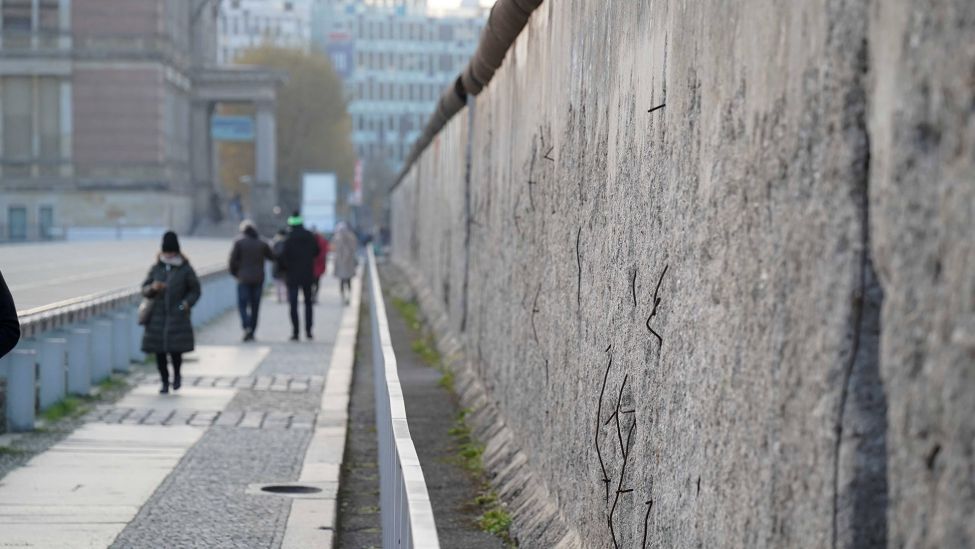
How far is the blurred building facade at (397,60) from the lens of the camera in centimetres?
16988

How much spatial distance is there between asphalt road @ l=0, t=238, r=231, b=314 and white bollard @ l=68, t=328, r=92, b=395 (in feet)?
10.5

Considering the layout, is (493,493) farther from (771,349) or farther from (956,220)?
(956,220)

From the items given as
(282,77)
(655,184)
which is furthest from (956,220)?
(282,77)

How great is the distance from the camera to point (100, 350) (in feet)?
50.1

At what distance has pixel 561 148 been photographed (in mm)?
7969

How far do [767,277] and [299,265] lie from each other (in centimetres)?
1819

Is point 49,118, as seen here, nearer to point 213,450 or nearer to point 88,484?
point 213,450

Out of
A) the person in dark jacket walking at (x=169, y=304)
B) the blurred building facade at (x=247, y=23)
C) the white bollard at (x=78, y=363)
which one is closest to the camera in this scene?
the white bollard at (x=78, y=363)

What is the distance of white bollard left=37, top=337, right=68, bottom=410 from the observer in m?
12.6

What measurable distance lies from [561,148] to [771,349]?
456 cm

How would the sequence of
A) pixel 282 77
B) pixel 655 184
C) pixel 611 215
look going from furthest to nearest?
pixel 282 77 → pixel 611 215 → pixel 655 184

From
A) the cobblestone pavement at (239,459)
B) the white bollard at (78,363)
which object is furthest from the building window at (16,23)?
the white bollard at (78,363)

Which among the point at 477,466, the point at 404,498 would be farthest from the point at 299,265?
the point at 404,498

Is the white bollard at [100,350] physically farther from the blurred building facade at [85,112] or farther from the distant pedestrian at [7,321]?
the blurred building facade at [85,112]
